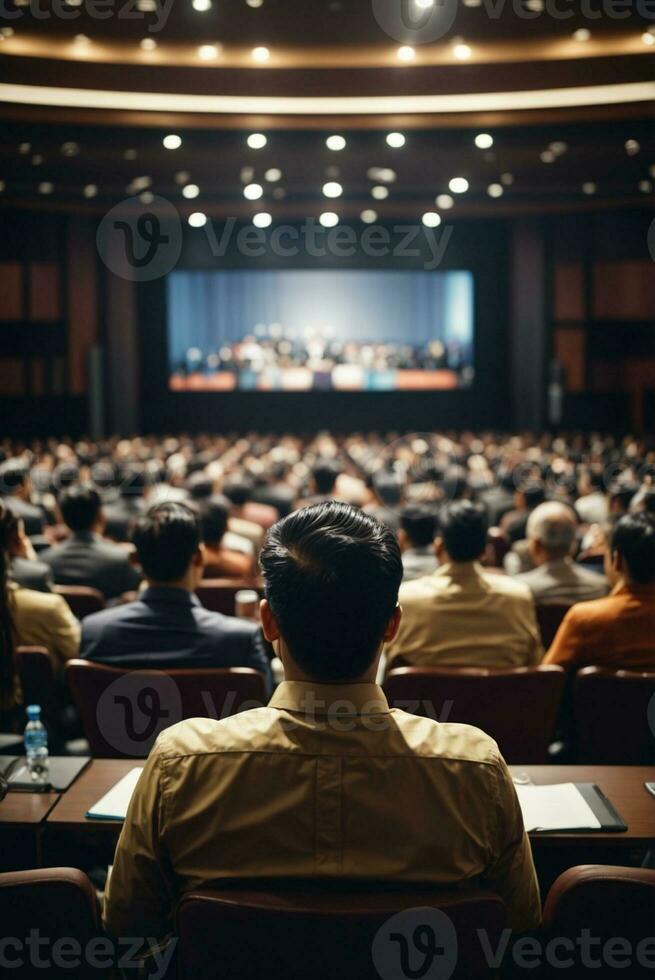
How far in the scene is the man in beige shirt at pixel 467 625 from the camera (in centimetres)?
334

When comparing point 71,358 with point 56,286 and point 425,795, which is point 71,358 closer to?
point 56,286

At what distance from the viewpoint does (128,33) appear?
8570 mm

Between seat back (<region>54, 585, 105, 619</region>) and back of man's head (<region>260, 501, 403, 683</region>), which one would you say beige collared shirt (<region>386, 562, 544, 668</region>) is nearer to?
seat back (<region>54, 585, 105, 619</region>)

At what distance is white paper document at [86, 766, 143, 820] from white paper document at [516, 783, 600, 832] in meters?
0.83

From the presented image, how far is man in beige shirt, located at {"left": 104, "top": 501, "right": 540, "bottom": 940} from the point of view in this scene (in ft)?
4.74

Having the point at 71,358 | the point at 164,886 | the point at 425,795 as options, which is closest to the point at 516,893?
the point at 425,795

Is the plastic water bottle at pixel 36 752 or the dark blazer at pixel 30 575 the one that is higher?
the dark blazer at pixel 30 575

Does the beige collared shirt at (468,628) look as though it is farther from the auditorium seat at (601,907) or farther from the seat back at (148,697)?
the auditorium seat at (601,907)

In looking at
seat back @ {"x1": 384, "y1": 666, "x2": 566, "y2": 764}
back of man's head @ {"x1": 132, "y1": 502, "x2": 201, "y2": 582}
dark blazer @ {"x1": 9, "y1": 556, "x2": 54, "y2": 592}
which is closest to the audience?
seat back @ {"x1": 384, "y1": 666, "x2": 566, "y2": 764}

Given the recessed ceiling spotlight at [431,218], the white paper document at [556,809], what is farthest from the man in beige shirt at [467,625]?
A: the recessed ceiling spotlight at [431,218]

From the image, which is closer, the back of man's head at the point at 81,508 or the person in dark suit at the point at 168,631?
the person in dark suit at the point at 168,631

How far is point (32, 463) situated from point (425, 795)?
9.75m

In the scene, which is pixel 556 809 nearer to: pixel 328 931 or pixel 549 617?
pixel 328 931

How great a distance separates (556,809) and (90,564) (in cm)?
310
